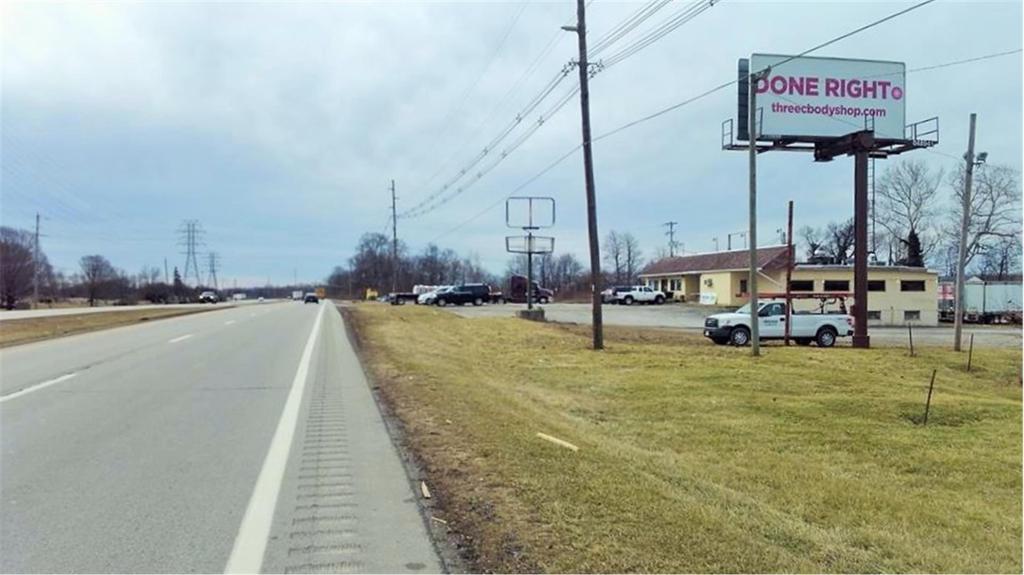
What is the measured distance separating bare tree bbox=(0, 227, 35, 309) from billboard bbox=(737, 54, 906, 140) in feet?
251

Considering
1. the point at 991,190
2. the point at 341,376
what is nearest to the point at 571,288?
the point at 991,190

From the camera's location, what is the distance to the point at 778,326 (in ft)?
84.0

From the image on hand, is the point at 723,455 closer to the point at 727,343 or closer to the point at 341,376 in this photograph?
the point at 341,376

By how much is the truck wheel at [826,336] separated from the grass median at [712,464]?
7442mm

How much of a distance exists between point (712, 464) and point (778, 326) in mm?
18785

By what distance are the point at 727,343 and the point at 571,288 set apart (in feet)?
276

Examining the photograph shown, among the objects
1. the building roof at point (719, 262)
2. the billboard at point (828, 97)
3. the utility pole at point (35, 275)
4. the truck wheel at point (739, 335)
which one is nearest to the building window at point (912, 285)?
the building roof at point (719, 262)

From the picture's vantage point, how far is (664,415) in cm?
1141

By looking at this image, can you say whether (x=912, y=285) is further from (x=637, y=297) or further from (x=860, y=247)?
(x=860, y=247)

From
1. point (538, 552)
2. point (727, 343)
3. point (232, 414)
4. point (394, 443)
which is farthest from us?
point (727, 343)

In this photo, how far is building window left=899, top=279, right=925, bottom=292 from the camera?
5069 cm

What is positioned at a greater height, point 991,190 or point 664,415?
point 991,190

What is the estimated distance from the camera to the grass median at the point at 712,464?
15.6 ft

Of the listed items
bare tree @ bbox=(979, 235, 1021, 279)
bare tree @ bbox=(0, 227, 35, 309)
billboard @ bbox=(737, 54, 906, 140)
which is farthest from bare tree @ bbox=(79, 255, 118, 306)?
bare tree @ bbox=(979, 235, 1021, 279)
